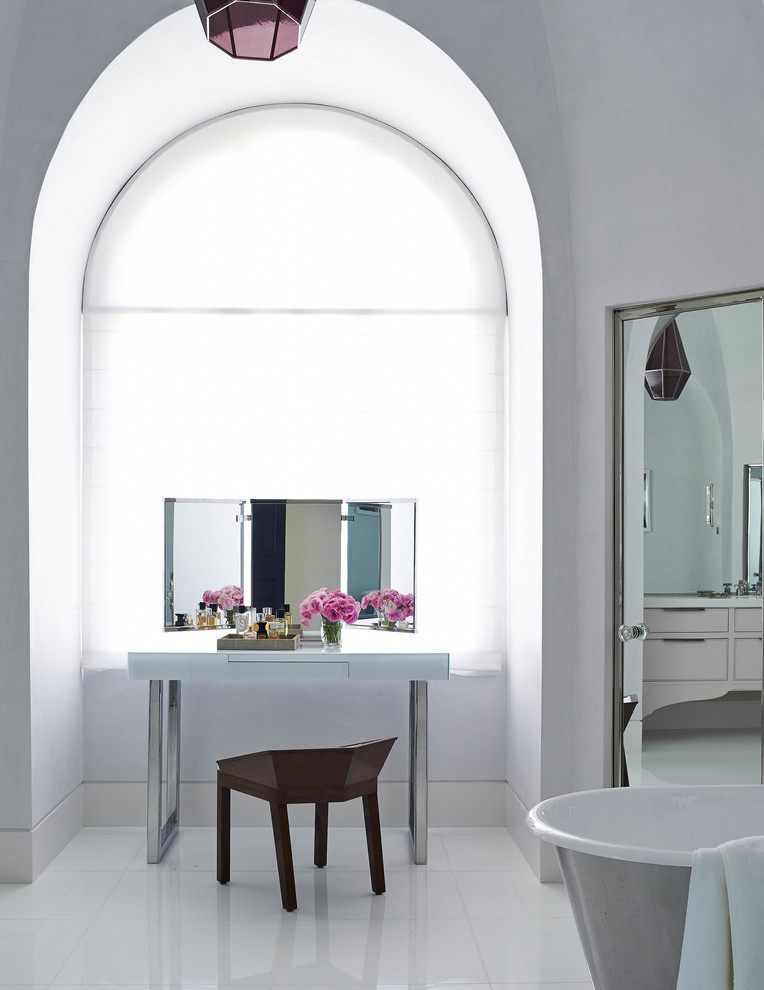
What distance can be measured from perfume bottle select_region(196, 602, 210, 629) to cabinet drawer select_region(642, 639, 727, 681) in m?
1.96

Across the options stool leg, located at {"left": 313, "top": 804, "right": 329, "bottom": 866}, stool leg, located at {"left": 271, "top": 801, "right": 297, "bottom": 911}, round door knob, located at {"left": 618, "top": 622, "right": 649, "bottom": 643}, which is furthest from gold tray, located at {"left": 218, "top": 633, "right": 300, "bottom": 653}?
round door knob, located at {"left": 618, "top": 622, "right": 649, "bottom": 643}

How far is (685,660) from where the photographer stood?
325 centimetres

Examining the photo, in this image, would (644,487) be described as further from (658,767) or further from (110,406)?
(110,406)

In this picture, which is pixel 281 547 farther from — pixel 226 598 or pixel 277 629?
pixel 277 629

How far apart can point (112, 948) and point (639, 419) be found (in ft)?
8.27

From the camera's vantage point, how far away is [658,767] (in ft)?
10.8

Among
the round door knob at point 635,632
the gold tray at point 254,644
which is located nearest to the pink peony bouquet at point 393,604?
the gold tray at point 254,644

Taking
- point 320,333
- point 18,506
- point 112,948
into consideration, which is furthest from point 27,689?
point 320,333

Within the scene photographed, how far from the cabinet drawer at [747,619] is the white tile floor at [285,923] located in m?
1.16

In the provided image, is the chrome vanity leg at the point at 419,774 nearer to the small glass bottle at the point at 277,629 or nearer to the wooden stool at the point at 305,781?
the wooden stool at the point at 305,781

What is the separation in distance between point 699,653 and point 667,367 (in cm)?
103

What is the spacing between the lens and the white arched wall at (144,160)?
3.42 metres

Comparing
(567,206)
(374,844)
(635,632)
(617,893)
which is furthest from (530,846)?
(567,206)

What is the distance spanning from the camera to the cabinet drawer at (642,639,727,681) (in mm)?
3189
